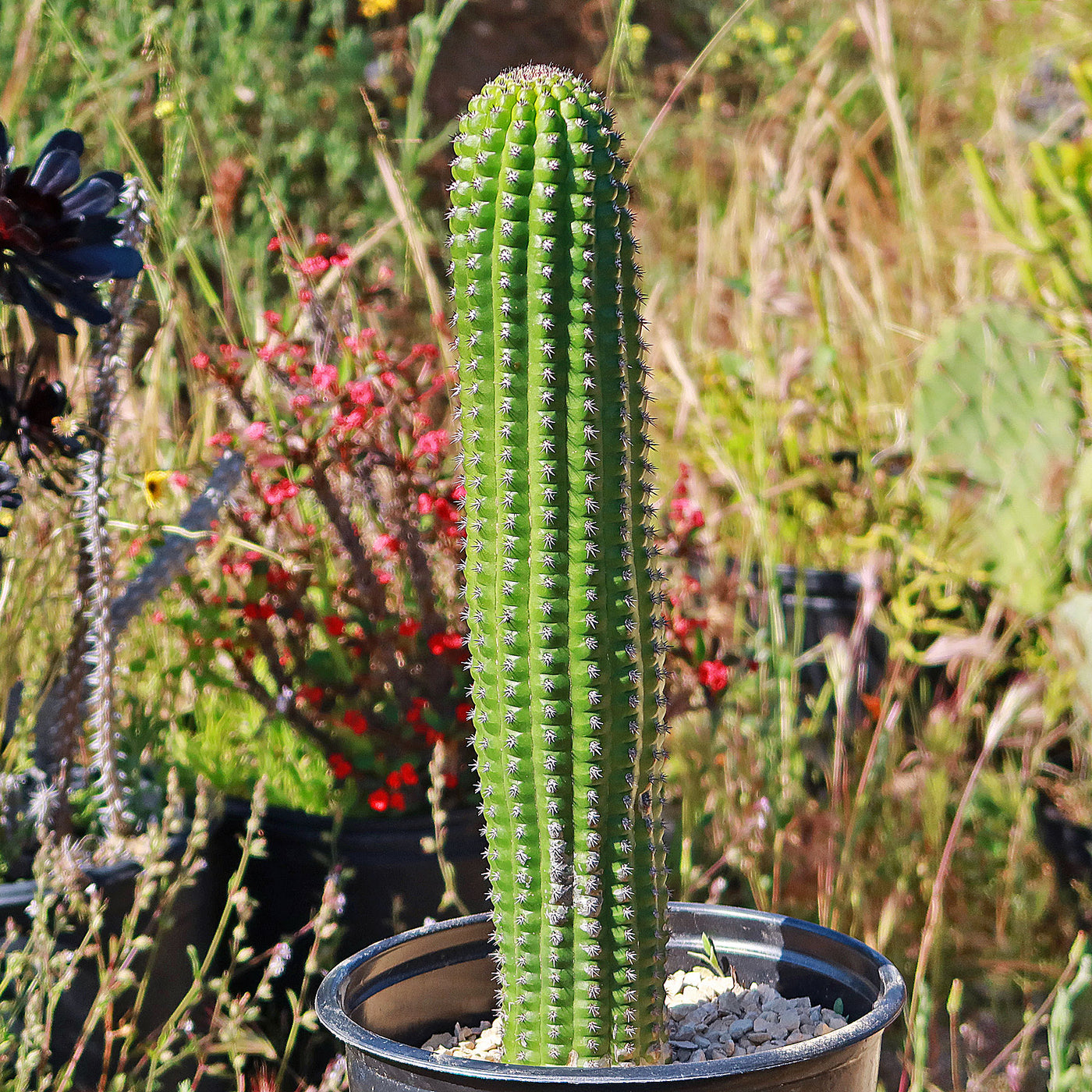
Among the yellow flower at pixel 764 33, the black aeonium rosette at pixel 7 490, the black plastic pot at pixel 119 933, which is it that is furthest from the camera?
the yellow flower at pixel 764 33

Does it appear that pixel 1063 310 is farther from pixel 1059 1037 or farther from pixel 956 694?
pixel 1059 1037

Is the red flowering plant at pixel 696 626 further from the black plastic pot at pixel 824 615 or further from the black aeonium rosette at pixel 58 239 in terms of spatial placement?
the black aeonium rosette at pixel 58 239

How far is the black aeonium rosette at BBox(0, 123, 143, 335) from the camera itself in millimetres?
1377

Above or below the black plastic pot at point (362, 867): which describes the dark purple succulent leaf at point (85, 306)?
above

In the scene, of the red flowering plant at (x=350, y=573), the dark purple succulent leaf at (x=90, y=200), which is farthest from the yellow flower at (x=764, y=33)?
the dark purple succulent leaf at (x=90, y=200)

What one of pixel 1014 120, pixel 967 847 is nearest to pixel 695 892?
pixel 967 847

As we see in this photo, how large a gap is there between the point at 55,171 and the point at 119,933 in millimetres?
1119

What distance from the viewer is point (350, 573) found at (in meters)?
2.27

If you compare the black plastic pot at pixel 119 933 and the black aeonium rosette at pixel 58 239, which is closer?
the black aeonium rosette at pixel 58 239

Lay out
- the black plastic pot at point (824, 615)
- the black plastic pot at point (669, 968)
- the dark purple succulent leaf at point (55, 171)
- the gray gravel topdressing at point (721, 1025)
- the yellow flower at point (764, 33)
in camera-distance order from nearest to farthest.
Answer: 1. the black plastic pot at point (669, 968)
2. the gray gravel topdressing at point (721, 1025)
3. the dark purple succulent leaf at point (55, 171)
4. the black plastic pot at point (824, 615)
5. the yellow flower at point (764, 33)

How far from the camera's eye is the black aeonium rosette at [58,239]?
1.38 meters

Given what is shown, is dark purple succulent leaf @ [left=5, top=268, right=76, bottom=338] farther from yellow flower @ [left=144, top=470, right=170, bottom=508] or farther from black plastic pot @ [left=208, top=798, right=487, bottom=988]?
black plastic pot @ [left=208, top=798, right=487, bottom=988]

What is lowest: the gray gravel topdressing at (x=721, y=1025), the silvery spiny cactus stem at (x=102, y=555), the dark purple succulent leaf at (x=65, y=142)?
the gray gravel topdressing at (x=721, y=1025)

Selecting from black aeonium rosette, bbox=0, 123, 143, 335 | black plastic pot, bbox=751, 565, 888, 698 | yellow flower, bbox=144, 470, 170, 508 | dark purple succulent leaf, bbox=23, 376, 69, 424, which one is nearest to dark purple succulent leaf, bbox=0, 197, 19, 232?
black aeonium rosette, bbox=0, 123, 143, 335
